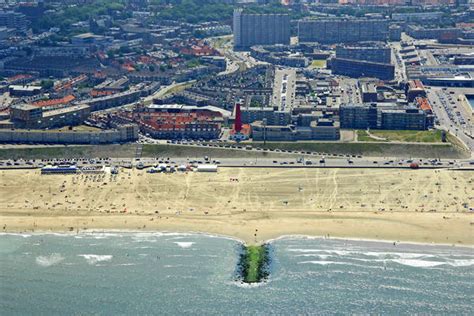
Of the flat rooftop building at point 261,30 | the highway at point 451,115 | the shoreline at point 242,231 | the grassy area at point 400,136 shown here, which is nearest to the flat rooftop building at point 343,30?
the flat rooftop building at point 261,30

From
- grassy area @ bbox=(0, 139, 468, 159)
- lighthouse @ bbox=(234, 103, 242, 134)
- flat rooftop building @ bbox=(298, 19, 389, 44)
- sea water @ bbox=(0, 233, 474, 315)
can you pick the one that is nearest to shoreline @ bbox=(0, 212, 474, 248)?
sea water @ bbox=(0, 233, 474, 315)

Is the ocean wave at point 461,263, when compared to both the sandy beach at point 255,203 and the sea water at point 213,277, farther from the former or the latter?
the sandy beach at point 255,203

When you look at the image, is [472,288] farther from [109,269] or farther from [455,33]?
[455,33]

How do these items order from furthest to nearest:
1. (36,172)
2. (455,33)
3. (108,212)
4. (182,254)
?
(455,33)
(36,172)
(108,212)
(182,254)

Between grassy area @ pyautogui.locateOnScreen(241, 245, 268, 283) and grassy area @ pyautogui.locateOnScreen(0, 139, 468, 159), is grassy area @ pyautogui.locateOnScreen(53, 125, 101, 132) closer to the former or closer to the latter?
grassy area @ pyautogui.locateOnScreen(0, 139, 468, 159)

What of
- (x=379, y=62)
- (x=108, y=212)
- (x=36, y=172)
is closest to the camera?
(x=108, y=212)

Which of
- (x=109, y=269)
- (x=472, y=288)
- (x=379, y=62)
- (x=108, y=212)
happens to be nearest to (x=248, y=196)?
(x=108, y=212)

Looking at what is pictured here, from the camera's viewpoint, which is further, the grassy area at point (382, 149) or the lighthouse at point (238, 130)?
the lighthouse at point (238, 130)

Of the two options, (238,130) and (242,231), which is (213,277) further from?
(238,130)
